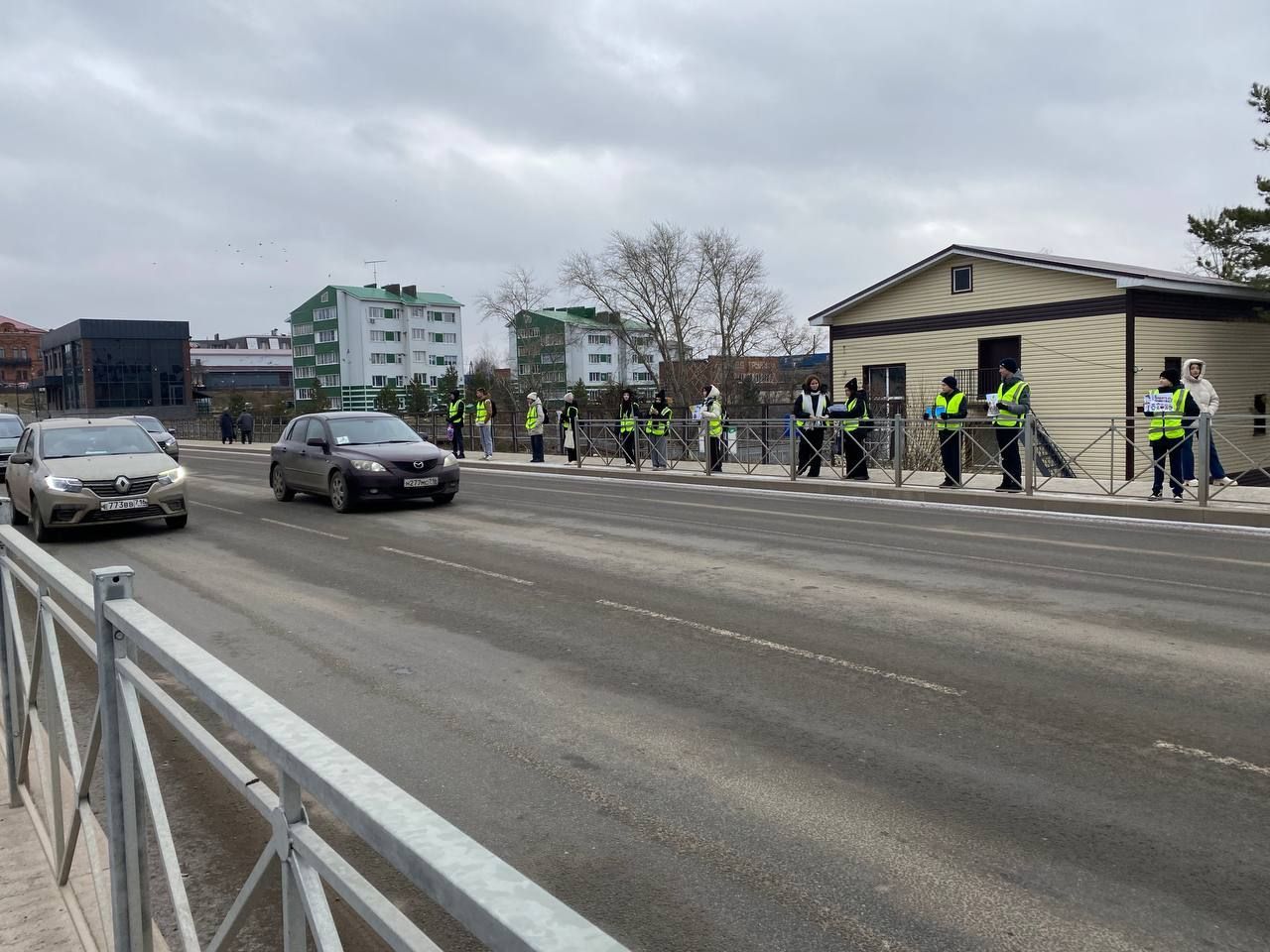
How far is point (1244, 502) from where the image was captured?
1362 centimetres

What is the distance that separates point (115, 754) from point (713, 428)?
1921 cm

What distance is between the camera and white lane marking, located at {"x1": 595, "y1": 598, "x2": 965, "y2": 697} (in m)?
5.85

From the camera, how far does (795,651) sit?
6648mm

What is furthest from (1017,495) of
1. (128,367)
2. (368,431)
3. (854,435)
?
(128,367)

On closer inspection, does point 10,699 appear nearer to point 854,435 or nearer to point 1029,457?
point 1029,457

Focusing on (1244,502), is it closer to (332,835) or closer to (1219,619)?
(1219,619)

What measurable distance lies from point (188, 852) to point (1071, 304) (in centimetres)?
2522

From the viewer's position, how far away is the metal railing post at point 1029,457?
15500mm

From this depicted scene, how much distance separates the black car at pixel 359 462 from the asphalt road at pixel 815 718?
12.7ft

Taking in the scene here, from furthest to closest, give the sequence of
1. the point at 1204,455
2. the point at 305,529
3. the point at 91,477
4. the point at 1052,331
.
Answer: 1. the point at 1052,331
2. the point at 1204,455
3. the point at 305,529
4. the point at 91,477

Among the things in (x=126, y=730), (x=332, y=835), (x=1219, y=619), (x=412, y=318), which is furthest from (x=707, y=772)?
(x=412, y=318)

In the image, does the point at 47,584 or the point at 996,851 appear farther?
the point at 996,851

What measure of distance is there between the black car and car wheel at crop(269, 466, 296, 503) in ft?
0.06

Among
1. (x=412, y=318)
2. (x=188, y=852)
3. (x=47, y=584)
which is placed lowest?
(x=188, y=852)
